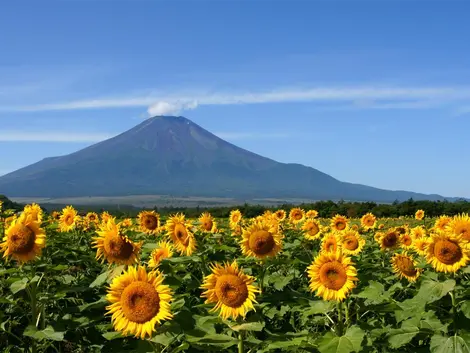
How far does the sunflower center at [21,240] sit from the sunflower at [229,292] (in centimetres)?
218

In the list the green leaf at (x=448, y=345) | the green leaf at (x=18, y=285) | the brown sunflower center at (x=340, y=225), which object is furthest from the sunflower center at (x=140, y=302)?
the brown sunflower center at (x=340, y=225)

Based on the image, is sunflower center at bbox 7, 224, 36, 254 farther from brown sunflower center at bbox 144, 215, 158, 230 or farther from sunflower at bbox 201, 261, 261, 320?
brown sunflower center at bbox 144, 215, 158, 230

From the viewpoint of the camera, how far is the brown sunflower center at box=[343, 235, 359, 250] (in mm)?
Answer: 9539

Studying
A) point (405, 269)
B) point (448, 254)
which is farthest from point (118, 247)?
point (405, 269)

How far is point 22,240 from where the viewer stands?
20.1 ft

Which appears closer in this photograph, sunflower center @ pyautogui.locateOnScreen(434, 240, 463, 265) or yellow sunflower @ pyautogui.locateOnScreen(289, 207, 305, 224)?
Answer: sunflower center @ pyautogui.locateOnScreen(434, 240, 463, 265)

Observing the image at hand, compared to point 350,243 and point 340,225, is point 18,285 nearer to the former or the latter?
point 350,243

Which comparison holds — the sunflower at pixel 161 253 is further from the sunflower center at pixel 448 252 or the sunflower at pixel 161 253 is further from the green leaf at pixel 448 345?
the sunflower center at pixel 448 252

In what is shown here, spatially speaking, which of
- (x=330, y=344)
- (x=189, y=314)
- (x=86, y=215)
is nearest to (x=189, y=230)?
(x=189, y=314)

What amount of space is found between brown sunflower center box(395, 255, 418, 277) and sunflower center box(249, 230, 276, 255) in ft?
8.39

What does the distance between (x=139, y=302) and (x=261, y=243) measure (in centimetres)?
227

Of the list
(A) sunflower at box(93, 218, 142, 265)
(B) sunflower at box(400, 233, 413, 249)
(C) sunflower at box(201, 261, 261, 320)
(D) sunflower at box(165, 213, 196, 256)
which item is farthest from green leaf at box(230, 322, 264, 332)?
(B) sunflower at box(400, 233, 413, 249)

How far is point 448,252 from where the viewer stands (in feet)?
21.7

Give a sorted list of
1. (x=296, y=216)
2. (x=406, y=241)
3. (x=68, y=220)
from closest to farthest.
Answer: (x=406, y=241)
(x=68, y=220)
(x=296, y=216)
